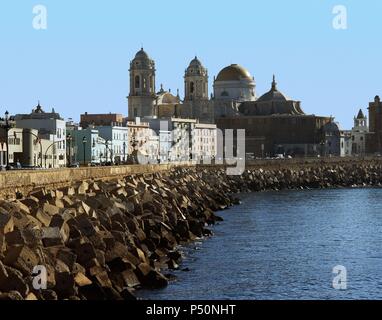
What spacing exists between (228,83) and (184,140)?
26.9 meters

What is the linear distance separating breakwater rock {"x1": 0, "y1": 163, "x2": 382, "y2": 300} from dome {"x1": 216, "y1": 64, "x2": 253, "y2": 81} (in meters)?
120

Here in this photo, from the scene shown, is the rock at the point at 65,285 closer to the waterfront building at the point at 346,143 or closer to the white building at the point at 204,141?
the white building at the point at 204,141

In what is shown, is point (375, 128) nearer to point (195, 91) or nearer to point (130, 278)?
point (195, 91)

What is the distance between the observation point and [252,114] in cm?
16912

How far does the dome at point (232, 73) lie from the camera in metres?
176

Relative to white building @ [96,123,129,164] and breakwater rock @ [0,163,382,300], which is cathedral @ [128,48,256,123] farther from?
breakwater rock @ [0,163,382,300]

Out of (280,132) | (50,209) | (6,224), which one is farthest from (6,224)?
(280,132)

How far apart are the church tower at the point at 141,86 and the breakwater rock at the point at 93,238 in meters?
91.7

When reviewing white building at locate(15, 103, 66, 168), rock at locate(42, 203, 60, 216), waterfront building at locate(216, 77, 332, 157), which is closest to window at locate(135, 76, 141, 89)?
waterfront building at locate(216, 77, 332, 157)

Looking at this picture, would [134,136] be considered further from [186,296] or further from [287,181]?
[186,296]

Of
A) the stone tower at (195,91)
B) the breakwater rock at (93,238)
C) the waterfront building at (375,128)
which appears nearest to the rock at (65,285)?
the breakwater rock at (93,238)
